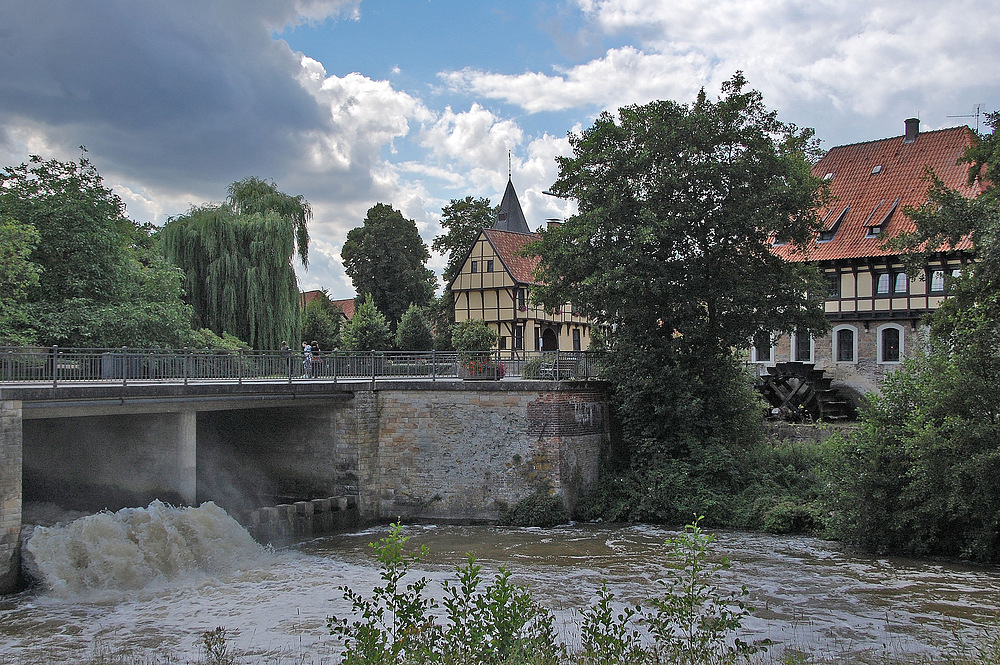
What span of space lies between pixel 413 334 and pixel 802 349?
18567 millimetres

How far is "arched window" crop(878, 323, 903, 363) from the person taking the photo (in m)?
27.2

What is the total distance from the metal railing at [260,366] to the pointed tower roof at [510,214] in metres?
23.0

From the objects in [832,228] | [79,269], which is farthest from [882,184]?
[79,269]

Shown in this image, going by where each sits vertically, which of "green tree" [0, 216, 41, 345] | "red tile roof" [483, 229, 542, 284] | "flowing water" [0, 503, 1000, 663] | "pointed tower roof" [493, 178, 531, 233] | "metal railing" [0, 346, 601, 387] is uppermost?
"pointed tower roof" [493, 178, 531, 233]

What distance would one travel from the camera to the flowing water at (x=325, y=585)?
10961 mm

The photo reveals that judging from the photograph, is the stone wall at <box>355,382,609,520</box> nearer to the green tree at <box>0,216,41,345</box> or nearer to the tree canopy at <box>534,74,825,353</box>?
the tree canopy at <box>534,74,825,353</box>

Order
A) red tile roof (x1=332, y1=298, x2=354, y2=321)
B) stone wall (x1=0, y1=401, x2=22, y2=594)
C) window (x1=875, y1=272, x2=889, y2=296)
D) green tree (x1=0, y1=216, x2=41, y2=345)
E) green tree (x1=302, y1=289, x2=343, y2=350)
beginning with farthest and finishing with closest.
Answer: red tile roof (x1=332, y1=298, x2=354, y2=321), green tree (x1=302, y1=289, x2=343, y2=350), window (x1=875, y1=272, x2=889, y2=296), green tree (x1=0, y1=216, x2=41, y2=345), stone wall (x1=0, y1=401, x2=22, y2=594)

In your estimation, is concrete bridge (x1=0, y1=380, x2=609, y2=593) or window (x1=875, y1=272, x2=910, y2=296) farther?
window (x1=875, y1=272, x2=910, y2=296)

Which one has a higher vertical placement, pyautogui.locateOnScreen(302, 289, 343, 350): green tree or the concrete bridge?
pyautogui.locateOnScreen(302, 289, 343, 350): green tree

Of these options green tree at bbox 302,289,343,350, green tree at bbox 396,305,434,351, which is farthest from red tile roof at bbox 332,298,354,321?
green tree at bbox 396,305,434,351

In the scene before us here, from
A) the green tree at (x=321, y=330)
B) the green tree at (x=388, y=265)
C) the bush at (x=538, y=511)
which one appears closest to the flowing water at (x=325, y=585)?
the bush at (x=538, y=511)

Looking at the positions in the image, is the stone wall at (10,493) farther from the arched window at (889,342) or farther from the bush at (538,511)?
the arched window at (889,342)

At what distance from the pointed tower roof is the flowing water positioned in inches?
1165

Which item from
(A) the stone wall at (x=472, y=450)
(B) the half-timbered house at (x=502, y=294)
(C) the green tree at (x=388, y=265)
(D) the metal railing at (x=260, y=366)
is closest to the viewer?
(D) the metal railing at (x=260, y=366)
